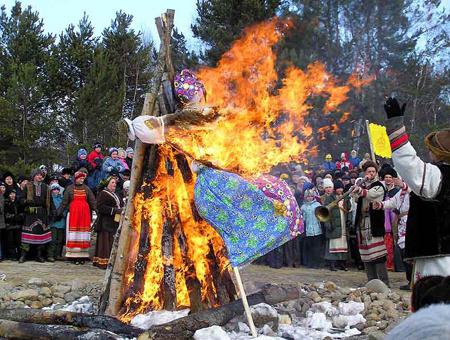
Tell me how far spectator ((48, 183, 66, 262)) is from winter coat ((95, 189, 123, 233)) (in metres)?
1.09

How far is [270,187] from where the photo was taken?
5922 mm

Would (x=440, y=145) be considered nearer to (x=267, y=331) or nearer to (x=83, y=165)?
(x=267, y=331)

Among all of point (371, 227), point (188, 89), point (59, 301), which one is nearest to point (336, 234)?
point (371, 227)

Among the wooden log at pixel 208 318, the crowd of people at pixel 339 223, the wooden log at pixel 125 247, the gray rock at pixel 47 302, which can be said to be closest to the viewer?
the wooden log at pixel 208 318

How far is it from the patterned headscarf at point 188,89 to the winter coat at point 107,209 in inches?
233

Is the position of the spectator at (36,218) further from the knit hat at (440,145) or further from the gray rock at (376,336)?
the knit hat at (440,145)

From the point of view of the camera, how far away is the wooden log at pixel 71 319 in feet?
17.8

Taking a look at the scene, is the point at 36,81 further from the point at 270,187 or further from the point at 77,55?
the point at 270,187

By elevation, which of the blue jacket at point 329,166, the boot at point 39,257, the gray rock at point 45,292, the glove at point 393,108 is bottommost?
the gray rock at point 45,292

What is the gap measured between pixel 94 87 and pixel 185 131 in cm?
1469

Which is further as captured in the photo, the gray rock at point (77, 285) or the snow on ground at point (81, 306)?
the gray rock at point (77, 285)

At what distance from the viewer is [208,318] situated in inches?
222

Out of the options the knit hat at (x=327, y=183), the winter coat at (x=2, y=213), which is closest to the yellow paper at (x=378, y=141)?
the knit hat at (x=327, y=183)

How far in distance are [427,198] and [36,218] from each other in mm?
9860
